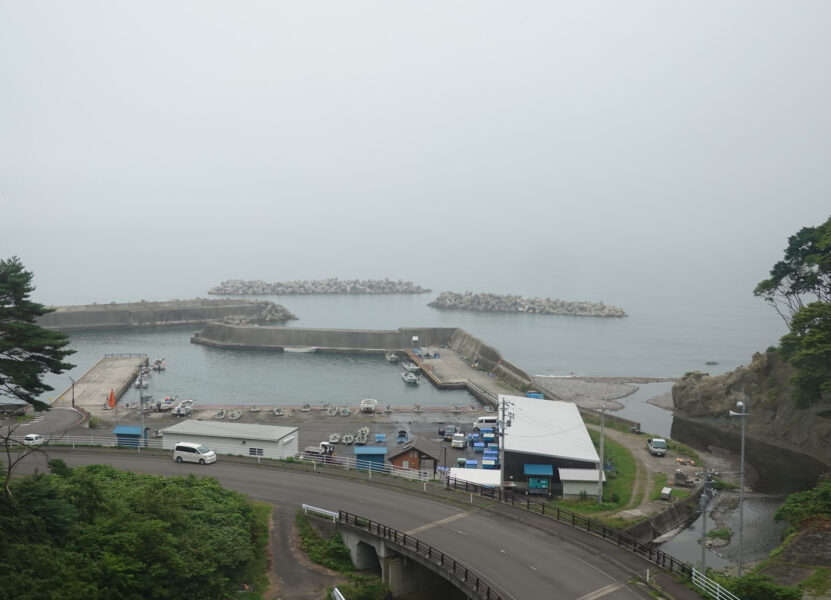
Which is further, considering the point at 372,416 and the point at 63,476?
the point at 372,416

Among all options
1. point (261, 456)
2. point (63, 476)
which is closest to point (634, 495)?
point (261, 456)

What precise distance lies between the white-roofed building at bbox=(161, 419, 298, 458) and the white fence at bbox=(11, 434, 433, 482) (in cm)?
5

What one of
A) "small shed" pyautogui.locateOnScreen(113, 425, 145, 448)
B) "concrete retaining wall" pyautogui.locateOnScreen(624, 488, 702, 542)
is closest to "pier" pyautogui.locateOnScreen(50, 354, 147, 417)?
"small shed" pyautogui.locateOnScreen(113, 425, 145, 448)

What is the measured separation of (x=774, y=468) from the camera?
30.6 meters

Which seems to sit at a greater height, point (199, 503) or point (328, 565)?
point (199, 503)

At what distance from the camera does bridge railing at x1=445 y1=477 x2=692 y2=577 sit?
49.7 feet

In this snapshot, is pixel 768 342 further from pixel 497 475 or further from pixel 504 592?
pixel 504 592

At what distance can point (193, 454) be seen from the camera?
2316 cm

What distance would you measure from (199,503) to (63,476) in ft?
12.1

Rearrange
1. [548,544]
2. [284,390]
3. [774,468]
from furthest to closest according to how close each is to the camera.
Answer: [284,390]
[774,468]
[548,544]

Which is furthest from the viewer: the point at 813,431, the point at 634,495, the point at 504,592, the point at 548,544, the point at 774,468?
the point at 813,431

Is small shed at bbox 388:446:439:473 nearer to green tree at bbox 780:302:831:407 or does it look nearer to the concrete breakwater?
green tree at bbox 780:302:831:407

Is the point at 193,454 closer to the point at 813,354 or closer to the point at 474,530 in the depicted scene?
the point at 474,530

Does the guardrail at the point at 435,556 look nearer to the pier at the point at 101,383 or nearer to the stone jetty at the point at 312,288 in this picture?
the pier at the point at 101,383
